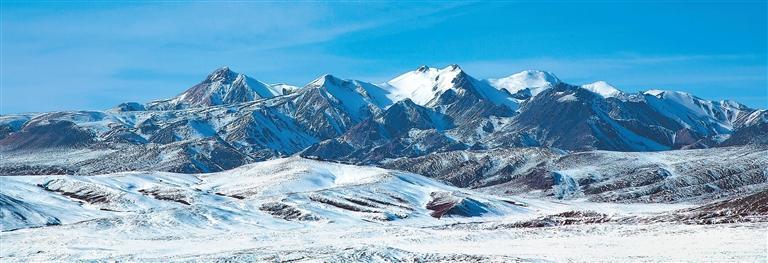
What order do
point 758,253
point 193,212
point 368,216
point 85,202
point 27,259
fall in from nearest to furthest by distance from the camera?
point 758,253 < point 27,259 < point 193,212 < point 368,216 < point 85,202

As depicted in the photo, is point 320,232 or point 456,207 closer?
point 320,232

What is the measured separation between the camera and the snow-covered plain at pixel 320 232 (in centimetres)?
6844

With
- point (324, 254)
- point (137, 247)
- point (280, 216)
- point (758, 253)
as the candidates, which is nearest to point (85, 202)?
point (280, 216)

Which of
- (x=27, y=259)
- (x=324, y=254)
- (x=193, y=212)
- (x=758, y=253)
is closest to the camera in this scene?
(x=758, y=253)

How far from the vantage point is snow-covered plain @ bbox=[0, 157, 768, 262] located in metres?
68.4

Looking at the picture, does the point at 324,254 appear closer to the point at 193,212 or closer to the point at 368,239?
the point at 368,239

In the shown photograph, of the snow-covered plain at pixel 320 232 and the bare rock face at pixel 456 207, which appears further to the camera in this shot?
the bare rock face at pixel 456 207

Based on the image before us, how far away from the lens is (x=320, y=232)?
11975 cm

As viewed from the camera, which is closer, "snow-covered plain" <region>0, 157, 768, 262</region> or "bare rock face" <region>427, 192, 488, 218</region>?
"snow-covered plain" <region>0, 157, 768, 262</region>

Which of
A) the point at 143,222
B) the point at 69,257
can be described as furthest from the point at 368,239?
the point at 143,222

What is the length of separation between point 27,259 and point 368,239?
35.9m

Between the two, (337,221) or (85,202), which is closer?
(337,221)

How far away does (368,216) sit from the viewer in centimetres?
16238

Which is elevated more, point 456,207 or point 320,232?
point 320,232
